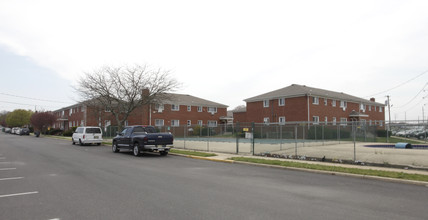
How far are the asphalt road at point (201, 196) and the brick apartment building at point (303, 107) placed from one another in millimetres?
27820

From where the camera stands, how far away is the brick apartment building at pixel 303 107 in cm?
3784

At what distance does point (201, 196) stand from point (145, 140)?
11266mm

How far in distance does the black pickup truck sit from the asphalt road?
6951 millimetres

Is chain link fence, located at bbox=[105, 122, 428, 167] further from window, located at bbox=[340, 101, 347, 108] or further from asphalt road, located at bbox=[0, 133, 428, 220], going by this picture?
window, located at bbox=[340, 101, 347, 108]

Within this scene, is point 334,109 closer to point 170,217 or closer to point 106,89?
point 106,89

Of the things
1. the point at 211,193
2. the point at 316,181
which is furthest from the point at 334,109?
the point at 211,193

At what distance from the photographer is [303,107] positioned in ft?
123

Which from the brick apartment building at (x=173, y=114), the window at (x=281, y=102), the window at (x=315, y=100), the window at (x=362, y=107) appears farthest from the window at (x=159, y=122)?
the window at (x=362, y=107)

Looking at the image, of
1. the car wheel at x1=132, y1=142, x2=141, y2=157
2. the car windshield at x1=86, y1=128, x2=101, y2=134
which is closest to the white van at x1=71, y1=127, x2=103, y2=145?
the car windshield at x1=86, y1=128, x2=101, y2=134

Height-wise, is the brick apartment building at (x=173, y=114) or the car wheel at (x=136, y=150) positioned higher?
the brick apartment building at (x=173, y=114)

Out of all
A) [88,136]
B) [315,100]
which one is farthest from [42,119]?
[315,100]

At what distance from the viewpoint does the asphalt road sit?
5.78 m

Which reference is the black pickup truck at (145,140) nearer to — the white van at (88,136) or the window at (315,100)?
the white van at (88,136)

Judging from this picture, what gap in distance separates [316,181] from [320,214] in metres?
4.07
